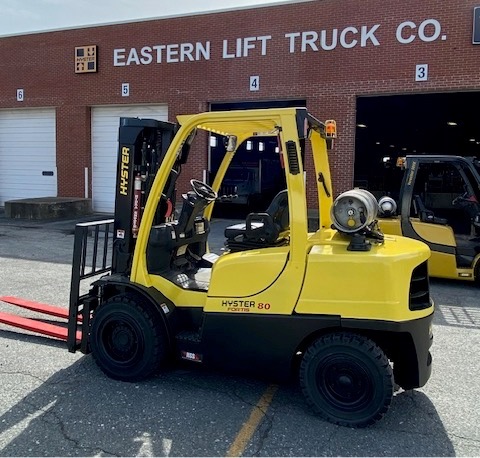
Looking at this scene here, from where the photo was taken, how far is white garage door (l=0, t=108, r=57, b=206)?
19469mm

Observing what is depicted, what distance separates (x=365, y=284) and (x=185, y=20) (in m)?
15.4

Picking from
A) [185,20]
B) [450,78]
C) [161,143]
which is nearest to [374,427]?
[161,143]

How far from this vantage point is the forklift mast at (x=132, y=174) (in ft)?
13.2

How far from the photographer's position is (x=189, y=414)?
11.5 ft

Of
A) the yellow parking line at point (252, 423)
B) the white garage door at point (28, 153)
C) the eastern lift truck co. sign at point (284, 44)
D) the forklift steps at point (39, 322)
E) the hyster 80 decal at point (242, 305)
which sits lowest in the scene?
the yellow parking line at point (252, 423)

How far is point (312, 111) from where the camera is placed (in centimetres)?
1540

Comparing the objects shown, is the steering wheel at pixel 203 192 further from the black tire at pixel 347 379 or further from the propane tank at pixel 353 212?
the black tire at pixel 347 379

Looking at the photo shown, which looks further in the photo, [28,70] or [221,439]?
[28,70]

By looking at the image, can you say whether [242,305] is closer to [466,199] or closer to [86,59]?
[466,199]

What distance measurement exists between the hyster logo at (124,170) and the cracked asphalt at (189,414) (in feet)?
5.23

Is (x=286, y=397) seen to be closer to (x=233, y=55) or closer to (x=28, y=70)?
(x=233, y=55)

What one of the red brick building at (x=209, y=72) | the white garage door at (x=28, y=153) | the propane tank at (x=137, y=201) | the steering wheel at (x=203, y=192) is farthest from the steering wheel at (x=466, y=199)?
the white garage door at (x=28, y=153)

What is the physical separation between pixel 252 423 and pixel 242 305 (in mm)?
825

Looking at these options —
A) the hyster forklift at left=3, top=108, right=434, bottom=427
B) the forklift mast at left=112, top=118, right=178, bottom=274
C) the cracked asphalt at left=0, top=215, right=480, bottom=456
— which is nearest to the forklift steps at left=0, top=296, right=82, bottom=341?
the cracked asphalt at left=0, top=215, right=480, bottom=456
